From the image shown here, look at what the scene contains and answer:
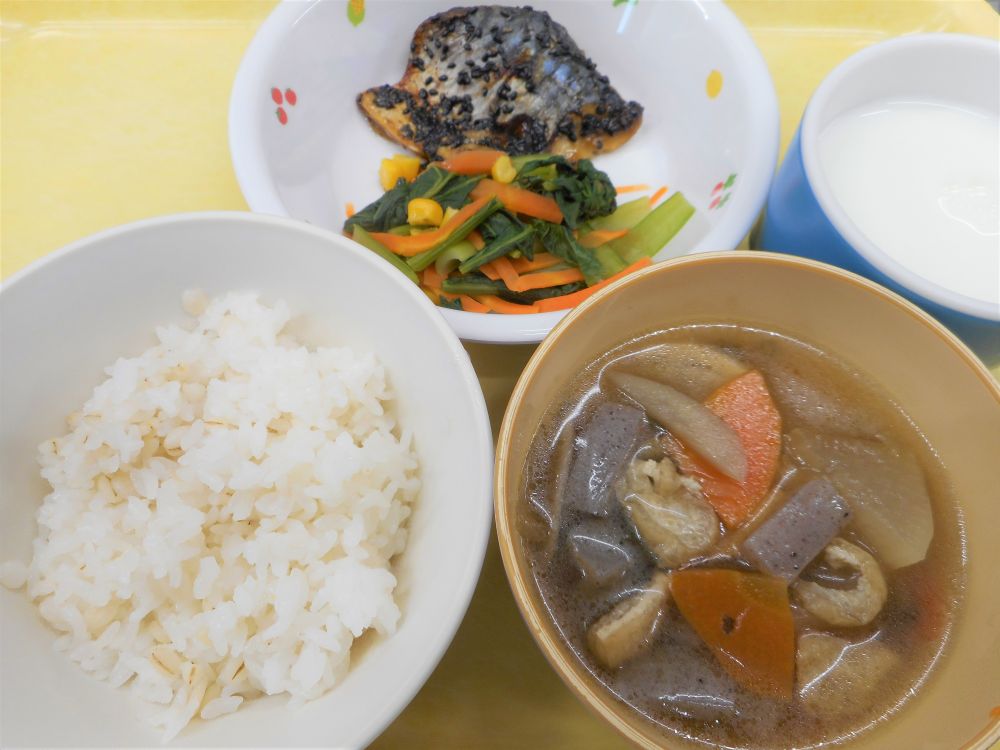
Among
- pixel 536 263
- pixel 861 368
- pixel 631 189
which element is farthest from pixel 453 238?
pixel 861 368

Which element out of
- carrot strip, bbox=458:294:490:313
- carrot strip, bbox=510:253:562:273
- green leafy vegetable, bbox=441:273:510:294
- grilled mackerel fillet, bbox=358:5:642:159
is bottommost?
carrot strip, bbox=458:294:490:313

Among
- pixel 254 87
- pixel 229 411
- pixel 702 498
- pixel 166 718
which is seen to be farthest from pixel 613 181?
pixel 166 718

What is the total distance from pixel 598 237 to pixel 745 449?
0.92 m

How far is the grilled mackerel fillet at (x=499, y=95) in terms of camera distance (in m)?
2.22

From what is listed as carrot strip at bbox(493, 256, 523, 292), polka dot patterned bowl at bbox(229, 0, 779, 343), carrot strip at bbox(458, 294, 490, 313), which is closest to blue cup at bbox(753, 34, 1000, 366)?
polka dot patterned bowl at bbox(229, 0, 779, 343)

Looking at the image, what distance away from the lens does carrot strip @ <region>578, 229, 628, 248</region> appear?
2.02m

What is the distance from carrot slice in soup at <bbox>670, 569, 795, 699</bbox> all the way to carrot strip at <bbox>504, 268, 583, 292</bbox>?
38.7 inches

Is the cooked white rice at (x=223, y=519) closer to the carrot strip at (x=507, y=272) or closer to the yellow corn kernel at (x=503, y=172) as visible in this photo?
the carrot strip at (x=507, y=272)

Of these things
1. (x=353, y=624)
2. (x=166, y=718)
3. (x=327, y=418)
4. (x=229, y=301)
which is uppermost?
(x=229, y=301)

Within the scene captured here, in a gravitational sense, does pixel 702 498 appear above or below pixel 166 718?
above

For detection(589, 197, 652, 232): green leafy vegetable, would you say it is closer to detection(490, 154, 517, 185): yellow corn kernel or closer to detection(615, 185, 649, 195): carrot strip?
detection(615, 185, 649, 195): carrot strip

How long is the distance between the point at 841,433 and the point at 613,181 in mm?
1206

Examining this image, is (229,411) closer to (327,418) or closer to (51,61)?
(327,418)

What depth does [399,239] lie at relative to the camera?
6.41 ft
